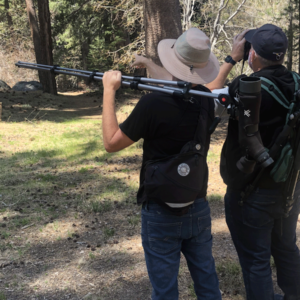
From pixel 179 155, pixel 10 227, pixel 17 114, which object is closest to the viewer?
pixel 179 155

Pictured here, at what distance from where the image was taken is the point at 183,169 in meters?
2.11

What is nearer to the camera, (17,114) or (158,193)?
(158,193)

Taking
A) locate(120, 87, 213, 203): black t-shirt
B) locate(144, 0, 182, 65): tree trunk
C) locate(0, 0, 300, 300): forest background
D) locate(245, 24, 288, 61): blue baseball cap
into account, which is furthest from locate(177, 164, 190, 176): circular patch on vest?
locate(144, 0, 182, 65): tree trunk

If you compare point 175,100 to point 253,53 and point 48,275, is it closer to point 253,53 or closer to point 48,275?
point 253,53

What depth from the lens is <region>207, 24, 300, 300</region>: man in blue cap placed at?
2271 millimetres

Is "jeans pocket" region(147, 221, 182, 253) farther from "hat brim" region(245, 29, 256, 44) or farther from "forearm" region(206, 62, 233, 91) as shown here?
"hat brim" region(245, 29, 256, 44)

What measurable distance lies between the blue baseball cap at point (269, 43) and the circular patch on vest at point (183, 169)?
3.02 ft

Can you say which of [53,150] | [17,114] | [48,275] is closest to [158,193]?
[48,275]

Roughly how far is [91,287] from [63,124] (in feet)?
30.5

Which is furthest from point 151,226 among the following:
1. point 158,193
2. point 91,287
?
point 91,287

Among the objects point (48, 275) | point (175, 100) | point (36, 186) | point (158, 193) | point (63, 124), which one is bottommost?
point (63, 124)

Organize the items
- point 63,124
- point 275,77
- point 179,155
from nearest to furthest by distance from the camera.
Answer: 1. point 179,155
2. point 275,77
3. point 63,124

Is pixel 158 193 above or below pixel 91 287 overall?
above

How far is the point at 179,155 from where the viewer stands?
2.10 metres
